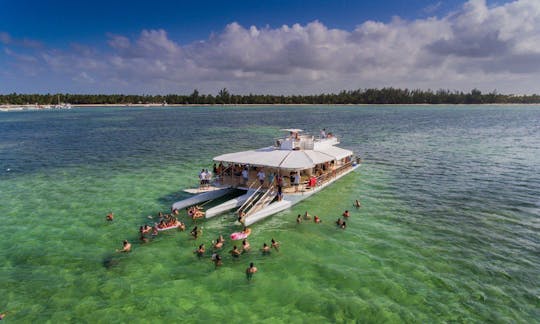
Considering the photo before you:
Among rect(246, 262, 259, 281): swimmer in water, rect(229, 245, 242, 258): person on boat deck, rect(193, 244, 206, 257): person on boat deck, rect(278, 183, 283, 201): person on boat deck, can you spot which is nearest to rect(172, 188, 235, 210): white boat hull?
rect(278, 183, 283, 201): person on boat deck

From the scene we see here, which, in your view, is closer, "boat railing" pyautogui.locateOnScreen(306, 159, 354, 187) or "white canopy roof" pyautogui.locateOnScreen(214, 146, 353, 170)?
"white canopy roof" pyautogui.locateOnScreen(214, 146, 353, 170)

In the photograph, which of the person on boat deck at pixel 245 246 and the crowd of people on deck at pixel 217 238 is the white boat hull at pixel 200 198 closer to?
the crowd of people on deck at pixel 217 238

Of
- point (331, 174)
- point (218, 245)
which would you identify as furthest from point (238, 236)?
point (331, 174)

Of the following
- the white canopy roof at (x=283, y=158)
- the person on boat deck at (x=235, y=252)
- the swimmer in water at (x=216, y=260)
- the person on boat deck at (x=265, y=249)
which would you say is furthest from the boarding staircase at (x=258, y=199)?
the swimmer in water at (x=216, y=260)

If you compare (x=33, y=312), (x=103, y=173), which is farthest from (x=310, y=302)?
(x=103, y=173)

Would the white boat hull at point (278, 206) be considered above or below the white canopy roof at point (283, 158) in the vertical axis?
below

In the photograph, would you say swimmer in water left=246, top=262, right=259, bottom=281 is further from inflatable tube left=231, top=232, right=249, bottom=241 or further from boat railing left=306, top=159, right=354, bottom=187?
boat railing left=306, top=159, right=354, bottom=187

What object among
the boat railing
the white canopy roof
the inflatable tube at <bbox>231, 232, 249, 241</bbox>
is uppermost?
the white canopy roof
